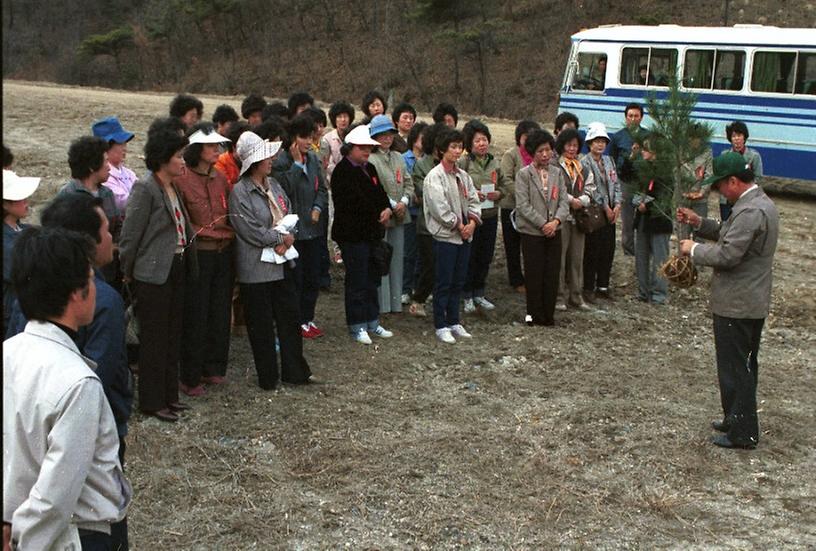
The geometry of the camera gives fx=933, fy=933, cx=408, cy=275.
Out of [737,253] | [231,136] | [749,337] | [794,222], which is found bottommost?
[794,222]

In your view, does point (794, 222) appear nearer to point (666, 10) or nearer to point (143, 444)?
point (143, 444)

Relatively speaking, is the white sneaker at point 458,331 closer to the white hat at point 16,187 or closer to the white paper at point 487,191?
the white paper at point 487,191

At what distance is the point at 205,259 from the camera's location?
20.4 feet

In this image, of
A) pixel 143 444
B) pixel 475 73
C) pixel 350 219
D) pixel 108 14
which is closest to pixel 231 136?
pixel 350 219

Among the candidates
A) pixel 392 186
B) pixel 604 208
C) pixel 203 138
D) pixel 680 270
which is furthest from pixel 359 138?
pixel 604 208

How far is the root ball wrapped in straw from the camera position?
667cm

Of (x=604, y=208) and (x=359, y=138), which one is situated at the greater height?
(x=359, y=138)

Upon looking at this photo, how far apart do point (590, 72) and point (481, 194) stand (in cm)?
1075

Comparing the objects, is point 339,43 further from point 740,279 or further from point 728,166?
point 740,279

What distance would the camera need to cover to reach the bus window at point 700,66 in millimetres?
16727

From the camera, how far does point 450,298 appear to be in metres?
8.07

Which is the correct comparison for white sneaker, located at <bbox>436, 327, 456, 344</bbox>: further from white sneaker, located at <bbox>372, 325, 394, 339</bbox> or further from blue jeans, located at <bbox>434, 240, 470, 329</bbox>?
white sneaker, located at <bbox>372, 325, 394, 339</bbox>

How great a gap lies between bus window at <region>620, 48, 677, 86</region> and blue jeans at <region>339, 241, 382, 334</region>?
11.2 metres

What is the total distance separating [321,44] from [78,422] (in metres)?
39.4
